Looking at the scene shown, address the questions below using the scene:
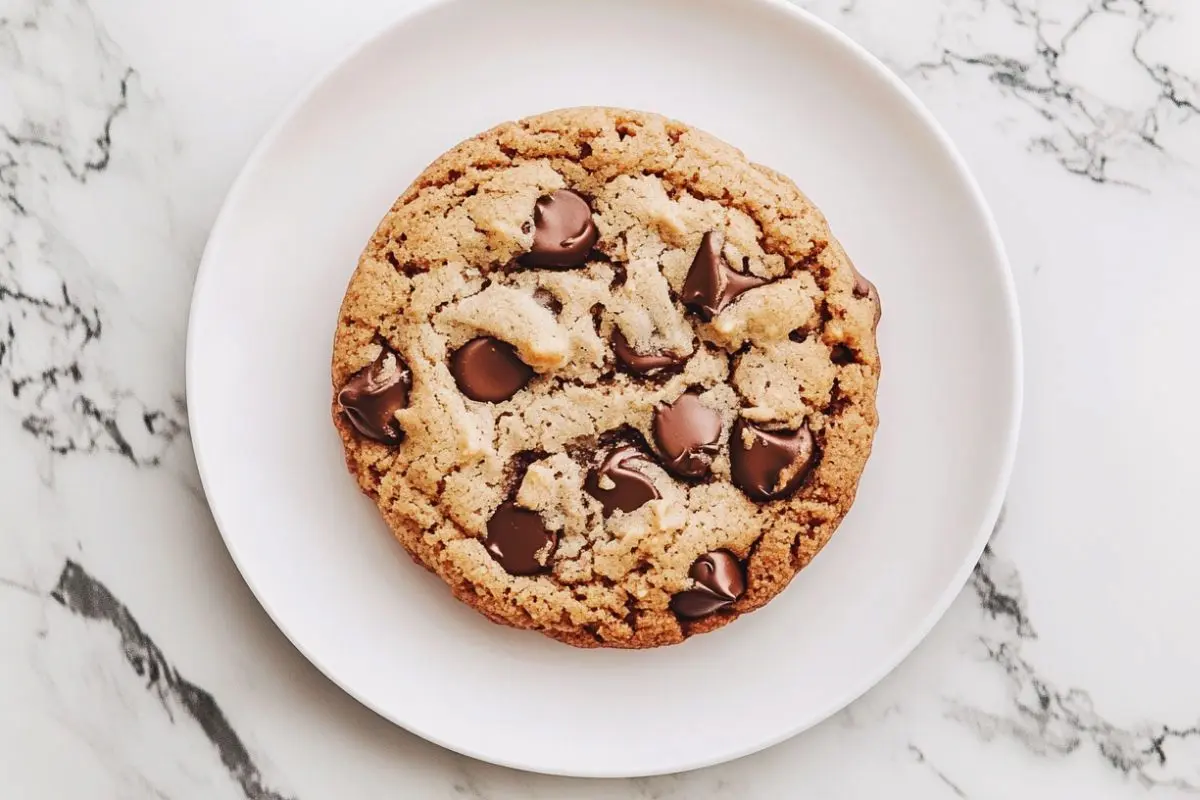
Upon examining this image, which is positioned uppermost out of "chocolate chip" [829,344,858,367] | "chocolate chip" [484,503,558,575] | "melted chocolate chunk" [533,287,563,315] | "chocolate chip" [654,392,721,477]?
"melted chocolate chunk" [533,287,563,315]

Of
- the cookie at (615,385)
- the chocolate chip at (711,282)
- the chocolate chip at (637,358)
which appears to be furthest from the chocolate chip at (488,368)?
the chocolate chip at (711,282)

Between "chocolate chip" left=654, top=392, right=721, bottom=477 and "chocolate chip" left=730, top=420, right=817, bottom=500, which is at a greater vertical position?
"chocolate chip" left=654, top=392, right=721, bottom=477

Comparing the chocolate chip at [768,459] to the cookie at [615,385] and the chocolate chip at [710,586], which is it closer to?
the cookie at [615,385]

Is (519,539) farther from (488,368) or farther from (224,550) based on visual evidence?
(224,550)

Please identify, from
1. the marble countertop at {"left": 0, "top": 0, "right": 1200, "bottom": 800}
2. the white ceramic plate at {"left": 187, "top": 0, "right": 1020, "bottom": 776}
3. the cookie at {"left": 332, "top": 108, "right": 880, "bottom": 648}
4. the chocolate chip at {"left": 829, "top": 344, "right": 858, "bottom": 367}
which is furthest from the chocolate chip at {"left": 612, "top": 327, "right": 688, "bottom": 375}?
the marble countertop at {"left": 0, "top": 0, "right": 1200, "bottom": 800}

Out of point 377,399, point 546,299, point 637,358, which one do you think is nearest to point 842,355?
point 637,358

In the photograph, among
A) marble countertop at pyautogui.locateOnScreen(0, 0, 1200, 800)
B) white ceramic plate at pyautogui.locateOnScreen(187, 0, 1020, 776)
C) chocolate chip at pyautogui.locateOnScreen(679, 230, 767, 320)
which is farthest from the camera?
marble countertop at pyautogui.locateOnScreen(0, 0, 1200, 800)

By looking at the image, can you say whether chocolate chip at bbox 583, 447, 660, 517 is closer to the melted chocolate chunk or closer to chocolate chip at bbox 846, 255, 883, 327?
the melted chocolate chunk

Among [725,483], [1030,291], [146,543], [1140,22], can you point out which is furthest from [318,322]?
[1140,22]
